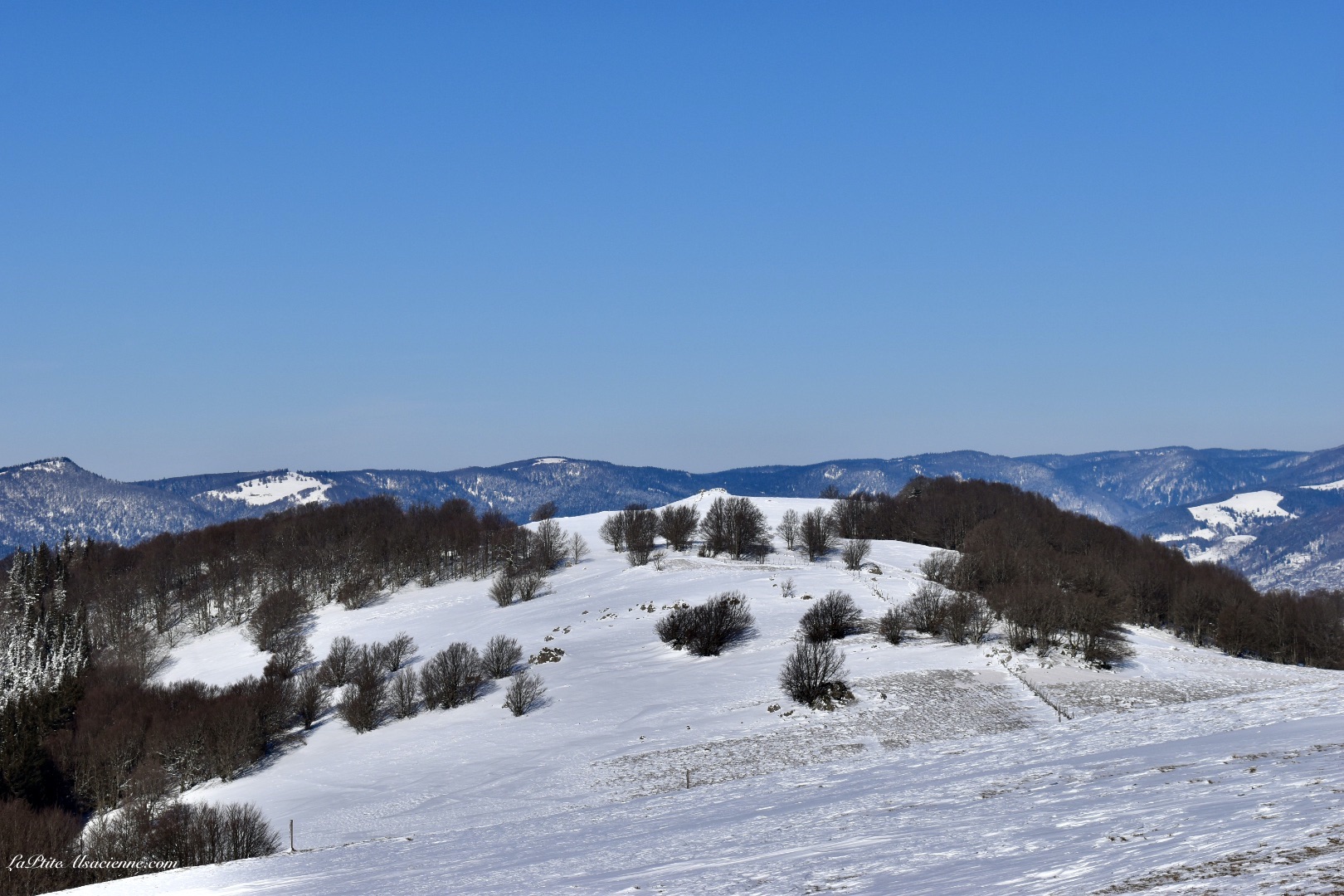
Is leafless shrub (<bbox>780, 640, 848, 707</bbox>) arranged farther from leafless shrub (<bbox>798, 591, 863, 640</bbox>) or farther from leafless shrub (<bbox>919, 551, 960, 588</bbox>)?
leafless shrub (<bbox>919, 551, 960, 588</bbox>)

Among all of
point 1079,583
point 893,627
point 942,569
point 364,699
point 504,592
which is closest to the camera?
point 364,699

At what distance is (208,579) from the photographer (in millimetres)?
109625

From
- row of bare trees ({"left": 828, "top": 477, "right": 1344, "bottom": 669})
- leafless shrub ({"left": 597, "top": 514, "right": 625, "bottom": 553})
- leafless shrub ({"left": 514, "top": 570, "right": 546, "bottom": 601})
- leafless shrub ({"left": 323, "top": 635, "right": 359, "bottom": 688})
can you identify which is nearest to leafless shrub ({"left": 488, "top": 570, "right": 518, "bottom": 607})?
leafless shrub ({"left": 514, "top": 570, "right": 546, "bottom": 601})

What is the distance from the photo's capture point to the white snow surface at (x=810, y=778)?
16562 millimetres

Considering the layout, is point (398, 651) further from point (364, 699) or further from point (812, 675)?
point (812, 675)

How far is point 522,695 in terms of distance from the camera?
53875 mm

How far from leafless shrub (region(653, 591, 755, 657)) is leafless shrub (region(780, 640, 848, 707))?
914cm

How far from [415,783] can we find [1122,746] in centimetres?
2927

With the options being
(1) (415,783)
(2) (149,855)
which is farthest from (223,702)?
(2) (149,855)

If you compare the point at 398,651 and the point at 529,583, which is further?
the point at 529,583

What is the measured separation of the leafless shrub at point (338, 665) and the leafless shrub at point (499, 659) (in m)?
9.79

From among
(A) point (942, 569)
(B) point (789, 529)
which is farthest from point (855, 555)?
(B) point (789, 529)

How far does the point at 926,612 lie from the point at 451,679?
30114 mm

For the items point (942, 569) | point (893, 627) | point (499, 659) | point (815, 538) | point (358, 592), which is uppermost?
point (815, 538)
